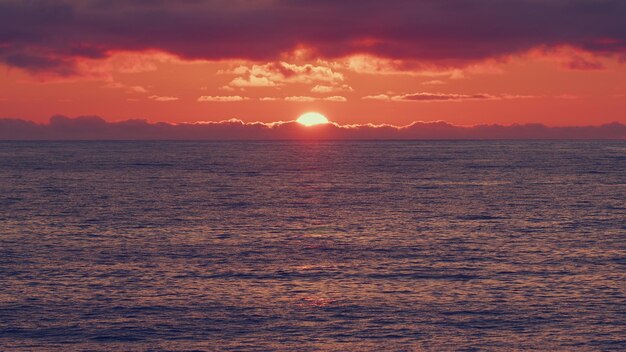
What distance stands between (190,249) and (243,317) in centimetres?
2538

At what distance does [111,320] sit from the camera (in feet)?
156

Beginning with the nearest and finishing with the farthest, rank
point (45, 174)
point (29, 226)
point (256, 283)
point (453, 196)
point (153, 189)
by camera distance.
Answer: point (256, 283), point (29, 226), point (453, 196), point (153, 189), point (45, 174)

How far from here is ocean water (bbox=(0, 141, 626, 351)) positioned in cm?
4491

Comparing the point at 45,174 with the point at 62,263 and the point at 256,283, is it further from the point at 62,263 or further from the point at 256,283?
the point at 256,283

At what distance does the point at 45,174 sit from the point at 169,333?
153957 mm

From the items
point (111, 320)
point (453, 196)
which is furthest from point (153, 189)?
point (111, 320)

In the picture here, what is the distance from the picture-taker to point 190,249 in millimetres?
72438

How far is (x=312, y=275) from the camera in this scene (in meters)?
60.2

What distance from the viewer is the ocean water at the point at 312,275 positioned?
44.9 m

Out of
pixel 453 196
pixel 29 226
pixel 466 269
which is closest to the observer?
pixel 466 269

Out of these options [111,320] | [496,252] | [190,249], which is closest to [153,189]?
[190,249]

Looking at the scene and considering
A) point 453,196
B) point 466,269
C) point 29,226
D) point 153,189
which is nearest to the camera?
point 466,269

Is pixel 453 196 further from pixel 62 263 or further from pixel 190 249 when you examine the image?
pixel 62 263

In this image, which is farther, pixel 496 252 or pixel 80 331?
pixel 496 252
